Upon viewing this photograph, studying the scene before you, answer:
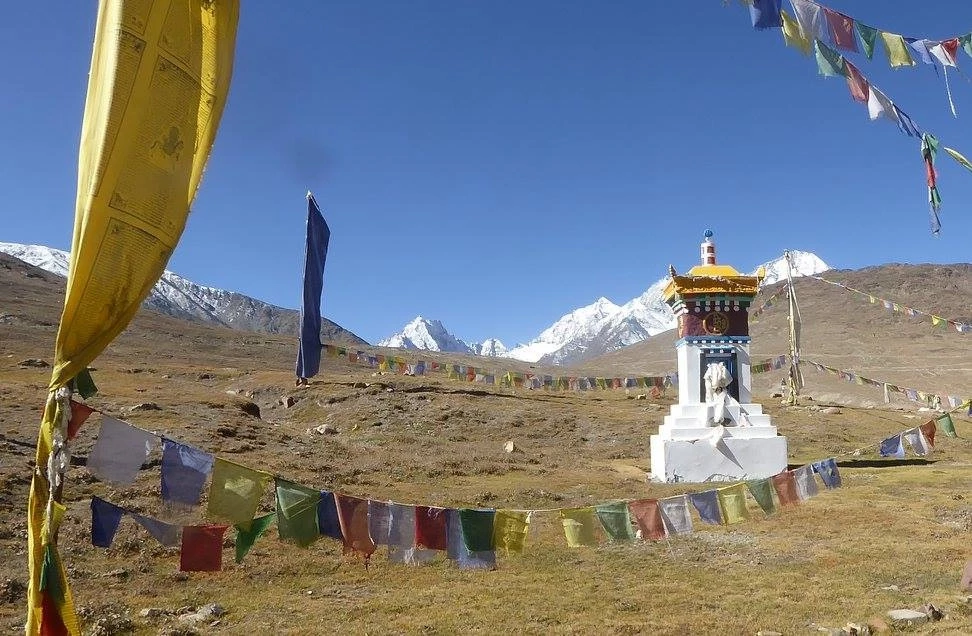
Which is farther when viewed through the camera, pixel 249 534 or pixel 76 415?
pixel 249 534

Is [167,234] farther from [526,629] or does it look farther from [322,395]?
[322,395]

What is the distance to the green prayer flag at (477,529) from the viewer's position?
8.11m

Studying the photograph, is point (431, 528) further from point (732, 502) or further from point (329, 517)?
point (732, 502)

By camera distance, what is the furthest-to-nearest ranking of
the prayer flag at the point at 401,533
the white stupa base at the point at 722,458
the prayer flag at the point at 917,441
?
the white stupa base at the point at 722,458 → the prayer flag at the point at 917,441 → the prayer flag at the point at 401,533

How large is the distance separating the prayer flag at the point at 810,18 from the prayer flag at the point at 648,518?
6.56 metres

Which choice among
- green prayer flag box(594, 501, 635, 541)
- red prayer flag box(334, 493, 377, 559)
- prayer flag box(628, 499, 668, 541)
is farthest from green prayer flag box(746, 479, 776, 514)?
red prayer flag box(334, 493, 377, 559)

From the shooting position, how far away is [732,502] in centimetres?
1004

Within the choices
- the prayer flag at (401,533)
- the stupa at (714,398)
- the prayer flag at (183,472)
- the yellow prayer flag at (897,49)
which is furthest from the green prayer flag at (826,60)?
the stupa at (714,398)

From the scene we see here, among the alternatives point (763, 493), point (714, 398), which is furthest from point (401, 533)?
point (714, 398)

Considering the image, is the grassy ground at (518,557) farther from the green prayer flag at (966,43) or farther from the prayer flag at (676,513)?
the green prayer flag at (966,43)

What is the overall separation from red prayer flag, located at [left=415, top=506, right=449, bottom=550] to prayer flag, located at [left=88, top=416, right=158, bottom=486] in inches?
121

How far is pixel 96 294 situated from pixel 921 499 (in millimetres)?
17327

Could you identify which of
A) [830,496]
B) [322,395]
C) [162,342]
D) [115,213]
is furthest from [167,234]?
[162,342]

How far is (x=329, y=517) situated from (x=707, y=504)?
5512mm
